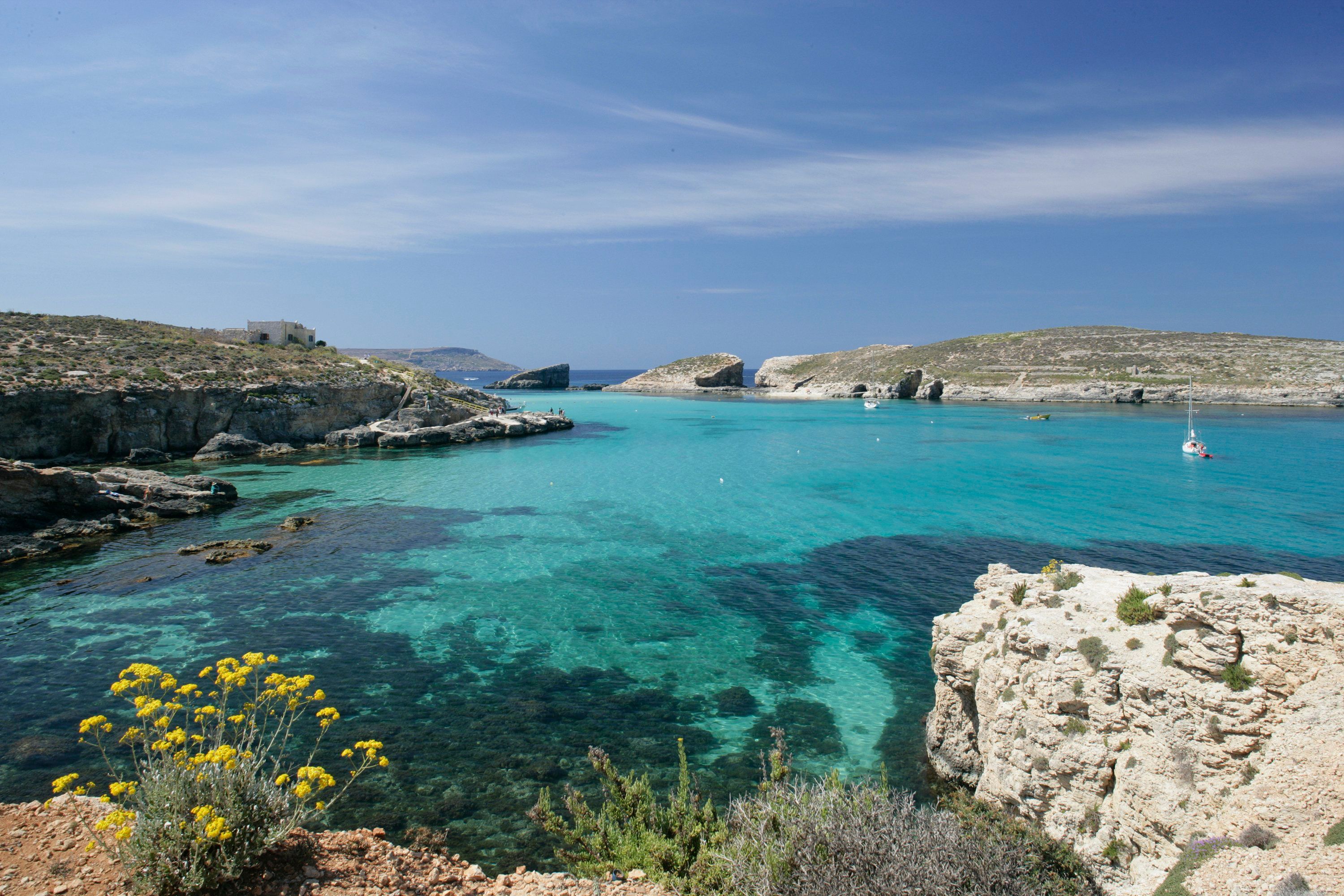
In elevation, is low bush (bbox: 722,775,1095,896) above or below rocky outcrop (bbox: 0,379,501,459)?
below

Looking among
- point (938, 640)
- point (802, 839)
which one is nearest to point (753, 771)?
point (938, 640)

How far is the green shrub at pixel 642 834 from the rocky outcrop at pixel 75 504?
75.9 ft

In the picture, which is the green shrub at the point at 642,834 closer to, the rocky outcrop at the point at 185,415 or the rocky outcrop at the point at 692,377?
the rocky outcrop at the point at 185,415

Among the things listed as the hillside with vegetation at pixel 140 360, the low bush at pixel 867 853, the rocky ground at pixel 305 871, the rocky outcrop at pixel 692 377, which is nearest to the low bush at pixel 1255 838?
the low bush at pixel 867 853

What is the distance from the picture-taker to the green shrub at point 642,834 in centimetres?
600

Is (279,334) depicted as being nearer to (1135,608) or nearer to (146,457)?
(146,457)

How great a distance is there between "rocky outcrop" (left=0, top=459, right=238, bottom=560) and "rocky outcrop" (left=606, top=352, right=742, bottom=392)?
114 meters

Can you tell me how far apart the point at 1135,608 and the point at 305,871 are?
9.33 meters

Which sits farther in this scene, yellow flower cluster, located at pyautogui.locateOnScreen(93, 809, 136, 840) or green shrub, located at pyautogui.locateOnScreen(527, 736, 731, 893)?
green shrub, located at pyautogui.locateOnScreen(527, 736, 731, 893)

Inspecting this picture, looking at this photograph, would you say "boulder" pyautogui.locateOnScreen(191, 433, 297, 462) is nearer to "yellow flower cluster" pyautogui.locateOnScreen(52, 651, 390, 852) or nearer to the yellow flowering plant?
"yellow flower cluster" pyautogui.locateOnScreen(52, 651, 390, 852)

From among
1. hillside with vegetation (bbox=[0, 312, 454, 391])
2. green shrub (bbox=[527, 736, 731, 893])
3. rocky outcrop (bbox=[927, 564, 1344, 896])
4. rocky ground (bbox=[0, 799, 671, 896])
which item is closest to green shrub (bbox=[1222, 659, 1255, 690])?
rocky outcrop (bbox=[927, 564, 1344, 896])

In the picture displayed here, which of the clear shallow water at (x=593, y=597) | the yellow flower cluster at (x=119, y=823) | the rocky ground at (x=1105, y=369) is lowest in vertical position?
the clear shallow water at (x=593, y=597)

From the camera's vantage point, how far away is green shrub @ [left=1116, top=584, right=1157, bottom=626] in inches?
285

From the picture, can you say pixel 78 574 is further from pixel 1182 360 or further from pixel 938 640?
pixel 1182 360
